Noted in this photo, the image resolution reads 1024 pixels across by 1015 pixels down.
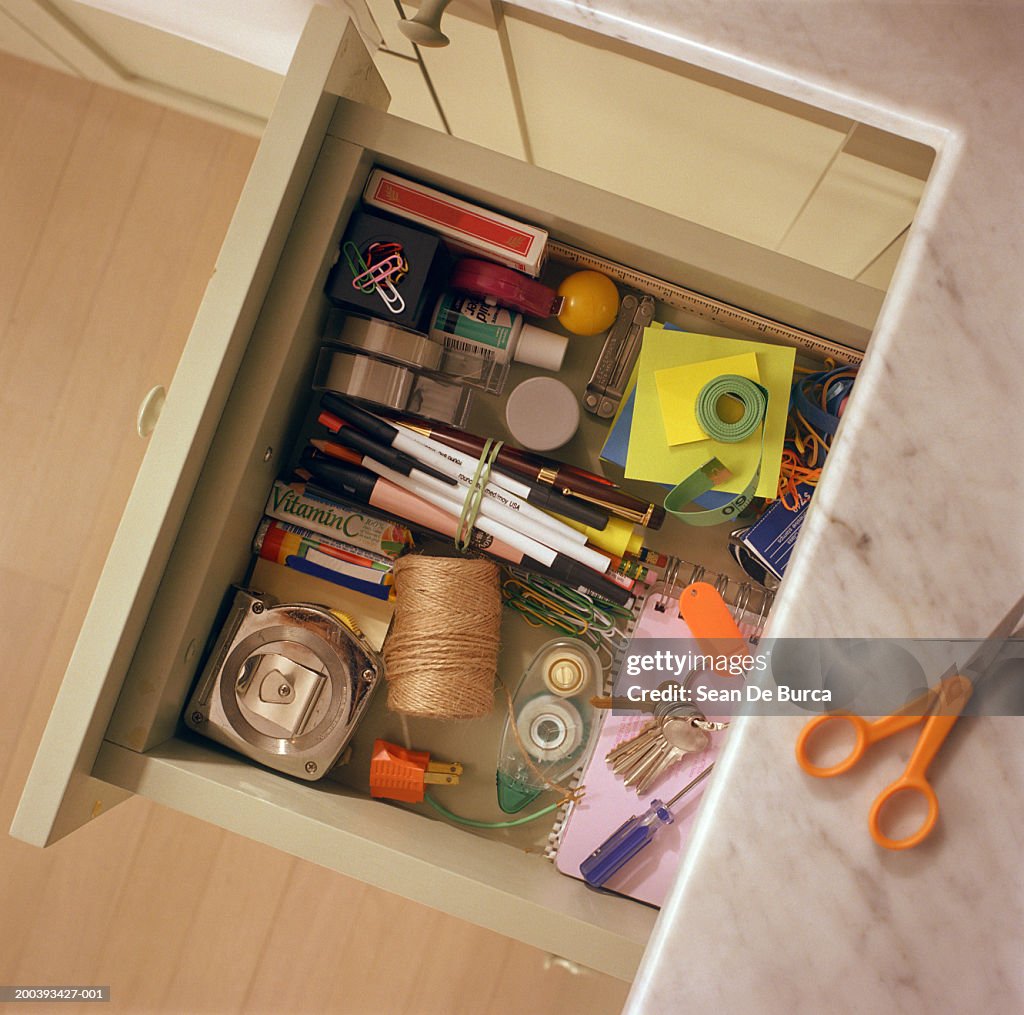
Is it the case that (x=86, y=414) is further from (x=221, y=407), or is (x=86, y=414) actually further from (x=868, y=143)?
(x=868, y=143)

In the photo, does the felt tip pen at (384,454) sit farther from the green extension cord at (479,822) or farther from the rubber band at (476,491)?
the green extension cord at (479,822)

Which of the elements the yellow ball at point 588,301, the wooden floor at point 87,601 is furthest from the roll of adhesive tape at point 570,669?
the wooden floor at point 87,601

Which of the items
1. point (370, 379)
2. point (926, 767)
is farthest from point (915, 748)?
point (370, 379)

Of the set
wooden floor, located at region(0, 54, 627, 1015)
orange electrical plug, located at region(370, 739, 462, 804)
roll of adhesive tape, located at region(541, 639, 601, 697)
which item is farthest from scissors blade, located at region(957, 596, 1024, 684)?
wooden floor, located at region(0, 54, 627, 1015)

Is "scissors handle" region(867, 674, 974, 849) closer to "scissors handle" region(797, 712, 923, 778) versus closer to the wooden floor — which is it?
"scissors handle" region(797, 712, 923, 778)

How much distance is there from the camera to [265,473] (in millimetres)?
756

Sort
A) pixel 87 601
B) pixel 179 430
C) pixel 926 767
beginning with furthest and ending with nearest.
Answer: pixel 87 601, pixel 179 430, pixel 926 767

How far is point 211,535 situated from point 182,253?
838 millimetres

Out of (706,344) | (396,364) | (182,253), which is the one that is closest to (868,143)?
(706,344)

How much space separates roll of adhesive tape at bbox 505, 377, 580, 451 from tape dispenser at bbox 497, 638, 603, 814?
0.65 feet

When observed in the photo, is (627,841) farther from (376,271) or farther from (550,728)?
(376,271)

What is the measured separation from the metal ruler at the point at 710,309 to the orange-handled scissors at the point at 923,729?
347 mm

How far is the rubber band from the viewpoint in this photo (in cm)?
75

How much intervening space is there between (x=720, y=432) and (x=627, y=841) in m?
0.38
